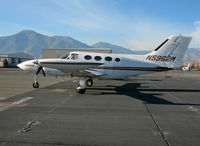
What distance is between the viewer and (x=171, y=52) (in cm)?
1346

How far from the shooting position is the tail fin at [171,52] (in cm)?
1334

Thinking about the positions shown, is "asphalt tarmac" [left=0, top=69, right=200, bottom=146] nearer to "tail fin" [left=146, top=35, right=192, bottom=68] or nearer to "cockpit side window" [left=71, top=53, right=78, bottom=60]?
"cockpit side window" [left=71, top=53, right=78, bottom=60]

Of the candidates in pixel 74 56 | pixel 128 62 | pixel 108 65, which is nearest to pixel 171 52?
pixel 128 62

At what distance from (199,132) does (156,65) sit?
860cm

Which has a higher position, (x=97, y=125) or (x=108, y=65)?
(x=108, y=65)

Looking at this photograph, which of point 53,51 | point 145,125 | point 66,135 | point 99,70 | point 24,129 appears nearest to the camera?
point 66,135

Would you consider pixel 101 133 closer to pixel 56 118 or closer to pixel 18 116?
pixel 56 118

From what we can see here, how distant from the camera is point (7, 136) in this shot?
4.78m

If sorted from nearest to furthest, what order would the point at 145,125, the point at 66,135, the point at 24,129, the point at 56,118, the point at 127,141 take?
the point at 127,141 < the point at 66,135 < the point at 24,129 < the point at 145,125 < the point at 56,118

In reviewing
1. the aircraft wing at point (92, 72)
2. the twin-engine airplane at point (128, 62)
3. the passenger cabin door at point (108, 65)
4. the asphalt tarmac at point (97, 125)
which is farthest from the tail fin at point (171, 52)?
the asphalt tarmac at point (97, 125)

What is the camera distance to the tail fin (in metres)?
13.3

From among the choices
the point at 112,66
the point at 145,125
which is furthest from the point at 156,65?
the point at 145,125

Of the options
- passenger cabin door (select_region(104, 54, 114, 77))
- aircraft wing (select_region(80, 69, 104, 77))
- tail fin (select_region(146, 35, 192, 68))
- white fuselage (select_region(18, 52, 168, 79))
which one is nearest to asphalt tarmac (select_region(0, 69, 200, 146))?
aircraft wing (select_region(80, 69, 104, 77))

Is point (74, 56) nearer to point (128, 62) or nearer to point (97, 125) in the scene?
point (128, 62)
